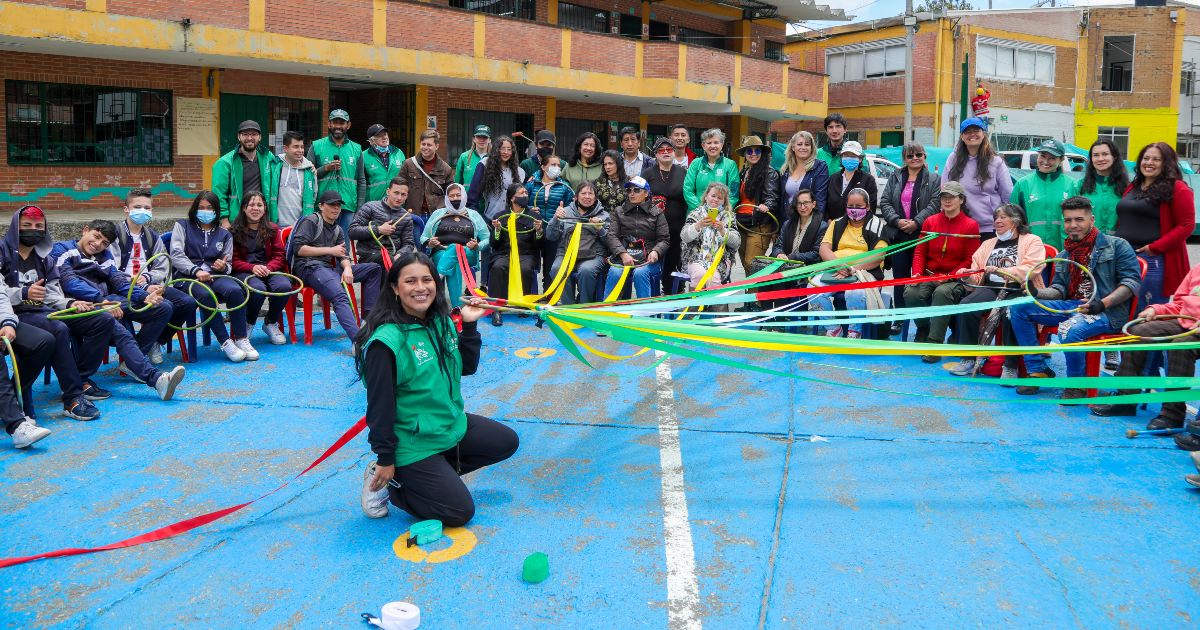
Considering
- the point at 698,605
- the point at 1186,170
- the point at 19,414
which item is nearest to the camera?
the point at 698,605

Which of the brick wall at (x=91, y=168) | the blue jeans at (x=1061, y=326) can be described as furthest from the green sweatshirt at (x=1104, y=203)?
the brick wall at (x=91, y=168)

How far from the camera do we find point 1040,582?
12.6ft

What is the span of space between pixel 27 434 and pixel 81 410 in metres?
0.64

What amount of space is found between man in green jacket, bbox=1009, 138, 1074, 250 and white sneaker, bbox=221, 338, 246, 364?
22.1ft

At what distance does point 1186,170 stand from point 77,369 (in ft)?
65.8

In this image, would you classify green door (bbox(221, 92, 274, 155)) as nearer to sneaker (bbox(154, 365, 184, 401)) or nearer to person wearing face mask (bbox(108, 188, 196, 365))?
person wearing face mask (bbox(108, 188, 196, 365))

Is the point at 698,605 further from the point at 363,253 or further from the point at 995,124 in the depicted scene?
the point at 995,124

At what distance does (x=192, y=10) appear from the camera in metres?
16.0

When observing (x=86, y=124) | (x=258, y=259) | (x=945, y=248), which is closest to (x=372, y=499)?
(x=258, y=259)

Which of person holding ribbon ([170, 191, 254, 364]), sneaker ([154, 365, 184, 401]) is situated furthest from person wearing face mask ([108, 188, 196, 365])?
sneaker ([154, 365, 184, 401])

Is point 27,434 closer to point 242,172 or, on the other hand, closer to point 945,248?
point 242,172

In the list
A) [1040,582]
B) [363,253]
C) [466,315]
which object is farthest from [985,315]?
[363,253]

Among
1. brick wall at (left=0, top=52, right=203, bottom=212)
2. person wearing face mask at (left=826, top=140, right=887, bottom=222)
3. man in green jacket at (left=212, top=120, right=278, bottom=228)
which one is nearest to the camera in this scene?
person wearing face mask at (left=826, top=140, right=887, bottom=222)

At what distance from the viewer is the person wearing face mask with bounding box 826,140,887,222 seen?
351 inches
